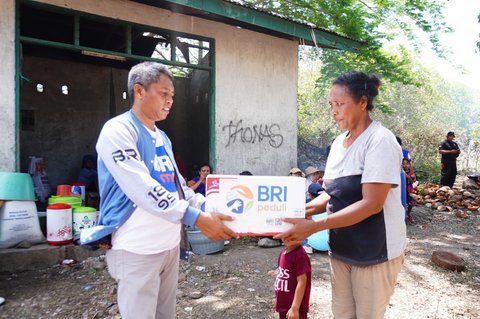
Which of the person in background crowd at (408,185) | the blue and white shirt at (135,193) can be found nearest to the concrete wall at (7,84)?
the blue and white shirt at (135,193)

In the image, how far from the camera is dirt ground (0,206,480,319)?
3.49 meters

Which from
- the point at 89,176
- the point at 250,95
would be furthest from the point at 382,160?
the point at 89,176

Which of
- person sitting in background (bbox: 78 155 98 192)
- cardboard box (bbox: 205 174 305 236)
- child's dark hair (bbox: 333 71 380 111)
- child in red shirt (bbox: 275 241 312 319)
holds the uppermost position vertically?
child's dark hair (bbox: 333 71 380 111)

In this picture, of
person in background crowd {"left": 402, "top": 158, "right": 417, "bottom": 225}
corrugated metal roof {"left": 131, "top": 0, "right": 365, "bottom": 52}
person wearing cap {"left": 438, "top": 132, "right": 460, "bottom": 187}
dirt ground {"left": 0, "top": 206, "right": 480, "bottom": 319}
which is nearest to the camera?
dirt ground {"left": 0, "top": 206, "right": 480, "bottom": 319}

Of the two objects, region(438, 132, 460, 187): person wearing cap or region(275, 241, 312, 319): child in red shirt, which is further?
region(438, 132, 460, 187): person wearing cap

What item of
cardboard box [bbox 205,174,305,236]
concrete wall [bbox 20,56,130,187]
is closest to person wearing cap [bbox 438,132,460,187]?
concrete wall [bbox 20,56,130,187]

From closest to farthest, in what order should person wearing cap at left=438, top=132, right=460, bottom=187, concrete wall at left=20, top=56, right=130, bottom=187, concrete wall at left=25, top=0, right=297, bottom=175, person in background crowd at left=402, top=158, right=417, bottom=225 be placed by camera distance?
concrete wall at left=25, top=0, right=297, bottom=175
person in background crowd at left=402, top=158, right=417, bottom=225
concrete wall at left=20, top=56, right=130, bottom=187
person wearing cap at left=438, top=132, right=460, bottom=187

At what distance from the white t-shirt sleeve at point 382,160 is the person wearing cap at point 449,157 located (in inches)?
392

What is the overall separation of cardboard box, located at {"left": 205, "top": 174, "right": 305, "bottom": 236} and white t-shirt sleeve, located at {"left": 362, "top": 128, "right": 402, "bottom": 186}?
0.42 meters

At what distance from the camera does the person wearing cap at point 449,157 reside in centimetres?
1035

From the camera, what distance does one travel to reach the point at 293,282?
2.62 m

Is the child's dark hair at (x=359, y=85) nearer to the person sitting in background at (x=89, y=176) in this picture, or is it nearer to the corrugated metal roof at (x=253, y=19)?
the corrugated metal roof at (x=253, y=19)

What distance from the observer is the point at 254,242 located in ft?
19.3

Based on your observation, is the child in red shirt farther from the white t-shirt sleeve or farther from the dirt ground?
the white t-shirt sleeve
